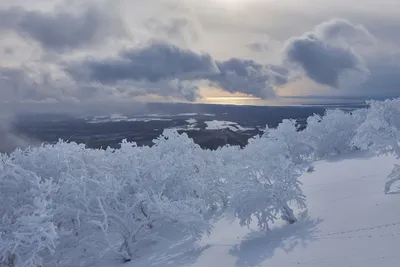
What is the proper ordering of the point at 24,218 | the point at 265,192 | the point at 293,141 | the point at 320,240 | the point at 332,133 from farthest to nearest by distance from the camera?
the point at 332,133, the point at 293,141, the point at 265,192, the point at 320,240, the point at 24,218

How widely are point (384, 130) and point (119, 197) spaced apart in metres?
16.6

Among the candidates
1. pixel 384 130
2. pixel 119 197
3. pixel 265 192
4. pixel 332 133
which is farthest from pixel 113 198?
pixel 332 133

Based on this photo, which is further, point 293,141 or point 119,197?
point 293,141

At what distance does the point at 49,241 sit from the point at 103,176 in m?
6.48

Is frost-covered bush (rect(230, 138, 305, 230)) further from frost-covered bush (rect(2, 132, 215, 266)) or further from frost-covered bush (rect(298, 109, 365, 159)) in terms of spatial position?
frost-covered bush (rect(298, 109, 365, 159))

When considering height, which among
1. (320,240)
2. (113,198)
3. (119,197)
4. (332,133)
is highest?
(332,133)

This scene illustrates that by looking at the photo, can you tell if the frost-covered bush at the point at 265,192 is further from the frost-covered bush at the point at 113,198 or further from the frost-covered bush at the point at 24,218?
the frost-covered bush at the point at 24,218

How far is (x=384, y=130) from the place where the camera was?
933 inches

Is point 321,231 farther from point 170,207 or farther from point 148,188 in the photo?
point 148,188

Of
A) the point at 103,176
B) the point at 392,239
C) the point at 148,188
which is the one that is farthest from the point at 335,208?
the point at 103,176

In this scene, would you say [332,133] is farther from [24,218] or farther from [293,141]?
[24,218]

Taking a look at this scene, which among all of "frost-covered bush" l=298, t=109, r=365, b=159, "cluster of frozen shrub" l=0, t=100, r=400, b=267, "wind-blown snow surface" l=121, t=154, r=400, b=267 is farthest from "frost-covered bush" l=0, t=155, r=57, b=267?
"frost-covered bush" l=298, t=109, r=365, b=159

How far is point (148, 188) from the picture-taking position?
23688 mm

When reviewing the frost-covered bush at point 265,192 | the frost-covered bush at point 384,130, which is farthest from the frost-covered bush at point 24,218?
the frost-covered bush at point 384,130
